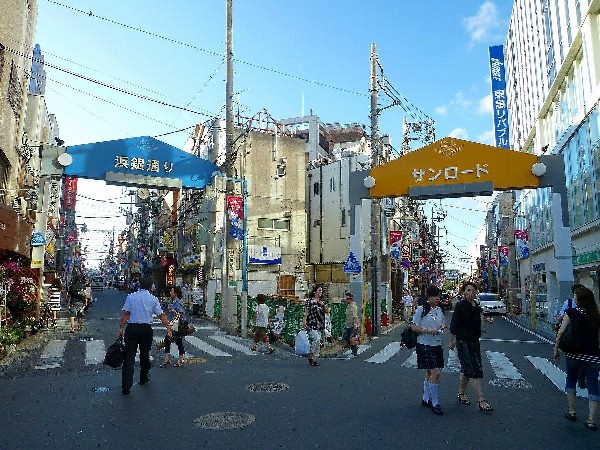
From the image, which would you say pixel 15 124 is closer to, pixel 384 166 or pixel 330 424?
pixel 384 166

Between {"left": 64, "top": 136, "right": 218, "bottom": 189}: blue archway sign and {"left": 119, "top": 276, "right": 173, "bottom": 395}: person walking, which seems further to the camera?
{"left": 64, "top": 136, "right": 218, "bottom": 189}: blue archway sign

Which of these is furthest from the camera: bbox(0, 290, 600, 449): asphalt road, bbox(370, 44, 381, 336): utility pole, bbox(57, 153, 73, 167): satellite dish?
bbox(370, 44, 381, 336): utility pole

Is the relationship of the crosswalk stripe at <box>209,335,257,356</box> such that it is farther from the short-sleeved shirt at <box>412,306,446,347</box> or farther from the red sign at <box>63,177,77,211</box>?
the red sign at <box>63,177,77,211</box>

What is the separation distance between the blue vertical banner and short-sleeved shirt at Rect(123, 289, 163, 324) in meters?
35.8

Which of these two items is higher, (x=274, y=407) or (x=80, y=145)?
(x=80, y=145)

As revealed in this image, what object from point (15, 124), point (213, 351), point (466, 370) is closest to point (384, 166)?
point (213, 351)

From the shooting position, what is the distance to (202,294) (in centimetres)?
3105

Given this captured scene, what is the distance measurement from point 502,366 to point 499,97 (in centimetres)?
3213

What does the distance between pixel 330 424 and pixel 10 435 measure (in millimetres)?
4009

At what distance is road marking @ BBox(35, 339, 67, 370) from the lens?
10820 mm

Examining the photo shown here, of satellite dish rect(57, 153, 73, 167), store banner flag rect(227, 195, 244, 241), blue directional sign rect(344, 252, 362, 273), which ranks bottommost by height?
blue directional sign rect(344, 252, 362, 273)

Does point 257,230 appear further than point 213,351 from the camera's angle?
Yes

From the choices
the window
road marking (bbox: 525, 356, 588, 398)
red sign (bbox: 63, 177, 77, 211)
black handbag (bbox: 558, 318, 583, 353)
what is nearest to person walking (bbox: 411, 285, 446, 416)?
black handbag (bbox: 558, 318, 583, 353)

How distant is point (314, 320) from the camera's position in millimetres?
11078
